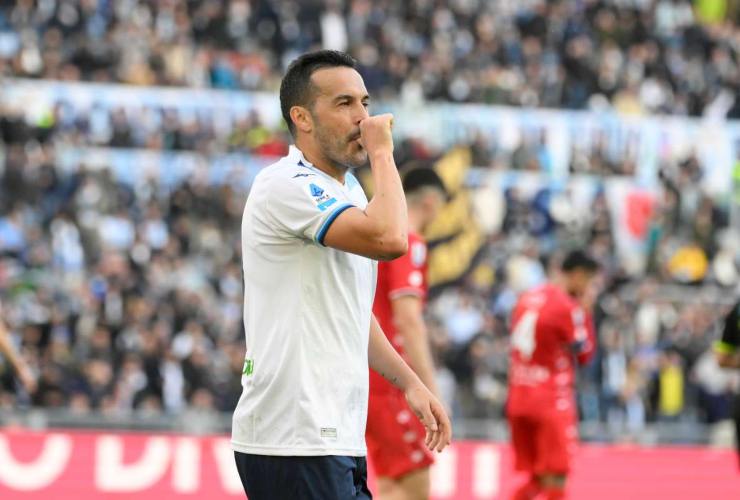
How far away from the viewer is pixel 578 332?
10086 mm

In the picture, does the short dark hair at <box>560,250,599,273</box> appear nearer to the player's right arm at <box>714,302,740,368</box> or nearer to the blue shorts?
Answer: the player's right arm at <box>714,302,740,368</box>

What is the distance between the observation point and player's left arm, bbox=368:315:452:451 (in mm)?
4680

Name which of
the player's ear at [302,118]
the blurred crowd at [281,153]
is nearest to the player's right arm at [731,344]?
the player's ear at [302,118]

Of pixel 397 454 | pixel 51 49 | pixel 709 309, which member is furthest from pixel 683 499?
pixel 51 49

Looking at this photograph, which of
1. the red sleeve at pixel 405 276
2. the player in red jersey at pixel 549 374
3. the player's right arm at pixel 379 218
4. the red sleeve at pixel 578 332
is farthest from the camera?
the player in red jersey at pixel 549 374

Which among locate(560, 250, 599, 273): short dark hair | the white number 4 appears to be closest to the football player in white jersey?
the white number 4

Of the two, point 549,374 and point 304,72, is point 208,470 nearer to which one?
point 549,374

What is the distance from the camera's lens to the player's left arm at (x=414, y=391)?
468 cm

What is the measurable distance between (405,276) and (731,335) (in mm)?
1898

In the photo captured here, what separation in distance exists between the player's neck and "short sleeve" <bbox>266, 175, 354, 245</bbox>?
4.4 inches

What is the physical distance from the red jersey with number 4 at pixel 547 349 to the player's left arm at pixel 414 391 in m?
5.25

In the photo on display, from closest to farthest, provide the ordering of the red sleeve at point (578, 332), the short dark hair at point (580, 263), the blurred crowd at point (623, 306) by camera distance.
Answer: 1. the red sleeve at point (578, 332)
2. the short dark hair at point (580, 263)
3. the blurred crowd at point (623, 306)

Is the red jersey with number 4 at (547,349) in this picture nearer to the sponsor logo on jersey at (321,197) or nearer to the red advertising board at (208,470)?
the red advertising board at (208,470)

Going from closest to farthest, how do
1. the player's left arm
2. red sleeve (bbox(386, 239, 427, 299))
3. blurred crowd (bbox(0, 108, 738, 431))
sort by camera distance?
1. the player's left arm
2. red sleeve (bbox(386, 239, 427, 299))
3. blurred crowd (bbox(0, 108, 738, 431))
